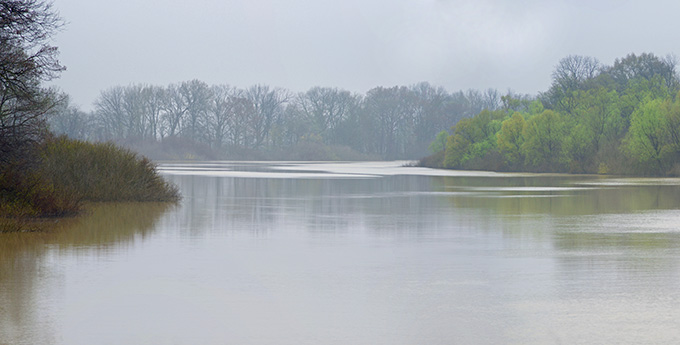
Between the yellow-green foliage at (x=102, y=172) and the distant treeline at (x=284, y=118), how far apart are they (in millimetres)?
95167

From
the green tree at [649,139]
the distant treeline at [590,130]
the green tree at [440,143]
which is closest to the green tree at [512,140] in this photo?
the distant treeline at [590,130]

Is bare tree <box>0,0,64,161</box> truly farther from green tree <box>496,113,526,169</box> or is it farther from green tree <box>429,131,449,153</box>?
green tree <box>429,131,449,153</box>

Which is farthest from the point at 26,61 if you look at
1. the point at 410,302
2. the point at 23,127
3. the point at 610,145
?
the point at 610,145

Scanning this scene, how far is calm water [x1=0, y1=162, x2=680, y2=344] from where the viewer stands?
27.0 ft

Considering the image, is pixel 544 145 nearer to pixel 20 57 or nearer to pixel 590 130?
pixel 590 130

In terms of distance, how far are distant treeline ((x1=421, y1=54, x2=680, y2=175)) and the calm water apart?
48.0m

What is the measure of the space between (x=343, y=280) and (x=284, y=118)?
13114 centimetres

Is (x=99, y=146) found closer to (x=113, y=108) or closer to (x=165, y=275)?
(x=165, y=275)

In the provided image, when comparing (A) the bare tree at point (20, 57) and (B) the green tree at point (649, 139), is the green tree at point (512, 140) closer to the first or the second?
(B) the green tree at point (649, 139)

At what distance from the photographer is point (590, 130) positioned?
257 ft

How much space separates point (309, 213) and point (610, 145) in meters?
55.3

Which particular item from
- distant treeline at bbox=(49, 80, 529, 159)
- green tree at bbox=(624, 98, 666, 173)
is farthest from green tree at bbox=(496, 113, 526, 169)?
distant treeline at bbox=(49, 80, 529, 159)

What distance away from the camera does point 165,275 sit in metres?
11.7

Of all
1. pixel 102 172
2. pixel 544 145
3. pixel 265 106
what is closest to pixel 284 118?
pixel 265 106
